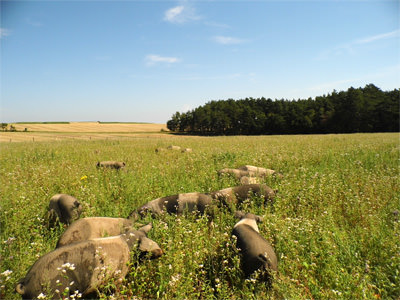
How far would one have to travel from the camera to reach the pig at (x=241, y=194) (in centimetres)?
529

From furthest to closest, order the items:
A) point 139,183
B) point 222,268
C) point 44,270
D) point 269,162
A: point 269,162 < point 139,183 < point 222,268 < point 44,270

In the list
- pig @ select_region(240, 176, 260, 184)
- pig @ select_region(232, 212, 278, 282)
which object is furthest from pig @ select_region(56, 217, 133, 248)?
pig @ select_region(240, 176, 260, 184)

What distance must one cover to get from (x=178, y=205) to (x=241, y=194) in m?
1.67

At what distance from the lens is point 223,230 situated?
14.1 ft

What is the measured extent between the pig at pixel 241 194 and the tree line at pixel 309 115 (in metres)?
65.1

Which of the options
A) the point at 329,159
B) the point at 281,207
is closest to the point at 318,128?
the point at 329,159

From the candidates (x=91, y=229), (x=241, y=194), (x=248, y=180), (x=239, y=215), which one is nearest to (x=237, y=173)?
(x=248, y=180)

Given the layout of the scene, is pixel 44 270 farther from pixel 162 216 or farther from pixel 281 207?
pixel 281 207

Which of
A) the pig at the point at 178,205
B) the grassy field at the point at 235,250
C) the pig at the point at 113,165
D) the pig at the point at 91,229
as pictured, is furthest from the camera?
the pig at the point at 113,165

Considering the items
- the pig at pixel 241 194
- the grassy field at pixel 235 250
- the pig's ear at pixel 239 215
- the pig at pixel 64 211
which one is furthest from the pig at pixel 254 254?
the pig at pixel 64 211

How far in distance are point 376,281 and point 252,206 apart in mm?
2397

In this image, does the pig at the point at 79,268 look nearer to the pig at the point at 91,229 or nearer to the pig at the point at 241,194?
the pig at the point at 91,229

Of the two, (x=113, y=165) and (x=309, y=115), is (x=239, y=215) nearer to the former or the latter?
(x=113, y=165)

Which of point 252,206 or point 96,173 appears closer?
point 252,206
